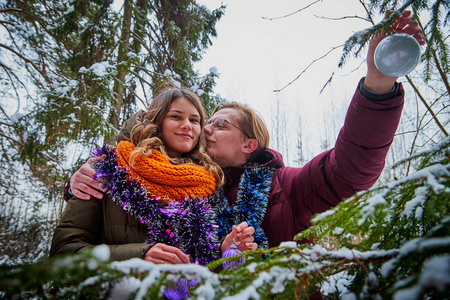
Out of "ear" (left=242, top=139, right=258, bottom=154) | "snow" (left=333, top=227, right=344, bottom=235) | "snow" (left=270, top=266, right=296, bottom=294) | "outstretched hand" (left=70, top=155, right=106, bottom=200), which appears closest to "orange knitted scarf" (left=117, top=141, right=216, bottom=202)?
"outstretched hand" (left=70, top=155, right=106, bottom=200)

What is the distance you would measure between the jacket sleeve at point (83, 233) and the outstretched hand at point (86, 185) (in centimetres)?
5

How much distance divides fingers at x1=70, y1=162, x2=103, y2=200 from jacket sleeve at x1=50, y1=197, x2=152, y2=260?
0.15 ft

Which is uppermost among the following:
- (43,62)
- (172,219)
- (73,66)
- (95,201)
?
(43,62)

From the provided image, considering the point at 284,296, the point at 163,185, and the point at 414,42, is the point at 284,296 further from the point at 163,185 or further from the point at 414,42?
the point at 163,185

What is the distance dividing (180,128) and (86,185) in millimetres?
774

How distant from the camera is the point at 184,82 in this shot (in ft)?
18.8

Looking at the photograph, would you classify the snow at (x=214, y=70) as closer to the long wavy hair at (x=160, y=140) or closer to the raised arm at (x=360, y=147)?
the long wavy hair at (x=160, y=140)

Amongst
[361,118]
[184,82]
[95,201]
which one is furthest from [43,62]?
[361,118]

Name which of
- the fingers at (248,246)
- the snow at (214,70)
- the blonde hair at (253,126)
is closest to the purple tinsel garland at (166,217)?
the fingers at (248,246)

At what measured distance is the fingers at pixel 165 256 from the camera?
1122 millimetres

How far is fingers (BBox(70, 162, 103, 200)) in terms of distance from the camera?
140 centimetres

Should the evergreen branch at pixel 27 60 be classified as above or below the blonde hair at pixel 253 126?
above

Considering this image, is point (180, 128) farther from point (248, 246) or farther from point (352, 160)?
point (352, 160)

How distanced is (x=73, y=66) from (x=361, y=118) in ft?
18.8
